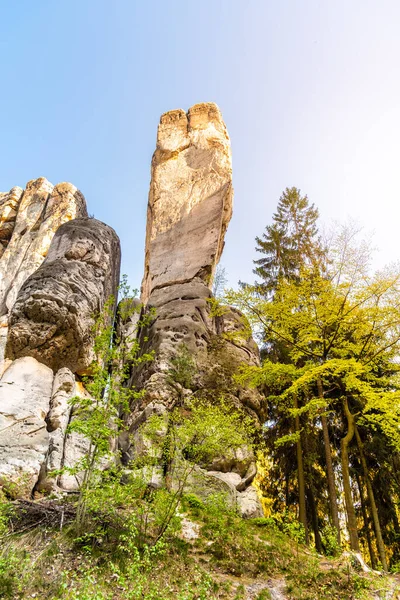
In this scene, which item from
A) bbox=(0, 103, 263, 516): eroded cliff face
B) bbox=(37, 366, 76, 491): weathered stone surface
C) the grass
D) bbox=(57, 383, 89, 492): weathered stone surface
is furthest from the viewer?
bbox=(0, 103, 263, 516): eroded cliff face

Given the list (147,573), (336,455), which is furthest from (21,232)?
(147,573)

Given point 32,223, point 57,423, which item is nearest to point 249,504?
A: point 57,423

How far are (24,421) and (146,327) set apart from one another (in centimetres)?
680

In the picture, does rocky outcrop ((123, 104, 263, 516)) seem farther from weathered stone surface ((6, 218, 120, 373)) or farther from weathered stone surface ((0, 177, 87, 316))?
weathered stone surface ((0, 177, 87, 316))

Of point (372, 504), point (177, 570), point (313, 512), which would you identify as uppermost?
point (372, 504)

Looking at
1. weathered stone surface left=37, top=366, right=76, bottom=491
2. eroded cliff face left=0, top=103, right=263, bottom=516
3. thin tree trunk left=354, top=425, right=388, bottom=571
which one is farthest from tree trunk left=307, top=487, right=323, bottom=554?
weathered stone surface left=37, top=366, right=76, bottom=491

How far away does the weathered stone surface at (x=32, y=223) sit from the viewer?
979 inches

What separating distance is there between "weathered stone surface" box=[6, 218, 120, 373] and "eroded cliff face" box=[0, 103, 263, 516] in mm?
35

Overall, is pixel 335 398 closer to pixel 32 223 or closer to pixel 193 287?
pixel 193 287

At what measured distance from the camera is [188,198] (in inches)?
925

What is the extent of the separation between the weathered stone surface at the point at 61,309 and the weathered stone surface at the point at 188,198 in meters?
4.74

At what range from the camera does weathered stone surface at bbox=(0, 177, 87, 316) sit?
24875mm

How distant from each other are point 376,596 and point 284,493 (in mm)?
9157

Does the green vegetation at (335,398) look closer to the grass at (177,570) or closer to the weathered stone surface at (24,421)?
the grass at (177,570)
